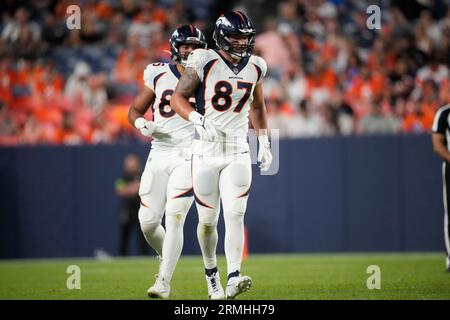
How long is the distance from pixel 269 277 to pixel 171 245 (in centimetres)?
259

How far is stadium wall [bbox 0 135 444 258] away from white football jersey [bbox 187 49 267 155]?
6.87 meters

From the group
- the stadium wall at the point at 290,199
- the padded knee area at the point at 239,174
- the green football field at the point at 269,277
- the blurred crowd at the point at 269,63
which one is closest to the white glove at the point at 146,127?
the padded knee area at the point at 239,174

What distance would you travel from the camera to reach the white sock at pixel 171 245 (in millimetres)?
7633

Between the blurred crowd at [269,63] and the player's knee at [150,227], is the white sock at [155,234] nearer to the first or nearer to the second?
the player's knee at [150,227]

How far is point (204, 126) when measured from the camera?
712 centimetres

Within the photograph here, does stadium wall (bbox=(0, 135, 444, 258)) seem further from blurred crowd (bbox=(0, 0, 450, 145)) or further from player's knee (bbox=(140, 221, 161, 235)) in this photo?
player's knee (bbox=(140, 221, 161, 235))

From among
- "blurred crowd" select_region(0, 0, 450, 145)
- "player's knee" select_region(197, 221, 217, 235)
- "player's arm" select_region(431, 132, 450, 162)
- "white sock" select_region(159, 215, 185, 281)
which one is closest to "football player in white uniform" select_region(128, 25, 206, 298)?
"white sock" select_region(159, 215, 185, 281)

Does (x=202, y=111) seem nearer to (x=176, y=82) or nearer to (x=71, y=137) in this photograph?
(x=176, y=82)

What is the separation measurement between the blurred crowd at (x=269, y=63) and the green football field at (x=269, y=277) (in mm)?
2302

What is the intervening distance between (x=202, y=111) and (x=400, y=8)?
8709 mm

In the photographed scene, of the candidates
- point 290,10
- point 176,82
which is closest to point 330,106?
point 290,10

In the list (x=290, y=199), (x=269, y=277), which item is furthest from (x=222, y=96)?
(x=290, y=199)

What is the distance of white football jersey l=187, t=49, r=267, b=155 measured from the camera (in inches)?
290

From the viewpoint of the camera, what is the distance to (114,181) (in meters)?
15.3
